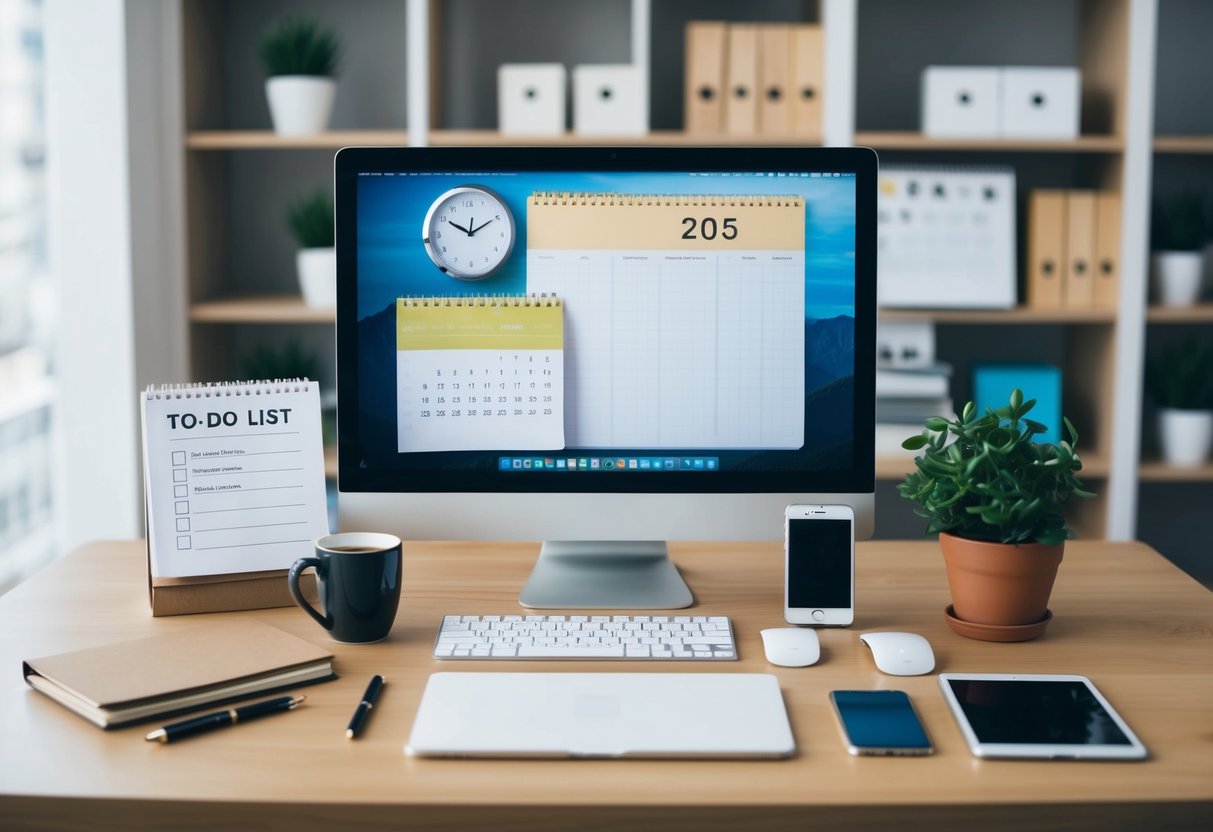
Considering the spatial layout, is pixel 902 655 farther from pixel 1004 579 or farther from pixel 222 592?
pixel 222 592

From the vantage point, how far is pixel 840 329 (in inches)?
50.0

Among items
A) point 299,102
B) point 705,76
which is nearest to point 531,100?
point 705,76

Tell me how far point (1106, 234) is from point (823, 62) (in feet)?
2.54

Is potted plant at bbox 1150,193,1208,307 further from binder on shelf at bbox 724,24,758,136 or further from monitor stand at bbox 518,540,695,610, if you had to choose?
monitor stand at bbox 518,540,695,610

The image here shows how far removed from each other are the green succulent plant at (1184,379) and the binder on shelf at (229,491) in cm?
229

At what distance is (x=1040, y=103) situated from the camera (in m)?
2.71

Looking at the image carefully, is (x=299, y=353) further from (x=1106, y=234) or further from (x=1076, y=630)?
(x=1076, y=630)

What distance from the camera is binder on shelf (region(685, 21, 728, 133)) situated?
271cm

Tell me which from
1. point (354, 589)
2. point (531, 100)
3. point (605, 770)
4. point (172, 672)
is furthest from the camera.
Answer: point (531, 100)

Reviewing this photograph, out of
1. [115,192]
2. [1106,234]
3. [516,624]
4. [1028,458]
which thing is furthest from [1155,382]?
[115,192]

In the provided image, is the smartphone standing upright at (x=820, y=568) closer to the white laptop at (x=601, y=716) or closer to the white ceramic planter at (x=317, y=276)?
the white laptop at (x=601, y=716)

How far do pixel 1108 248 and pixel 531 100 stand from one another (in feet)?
4.56

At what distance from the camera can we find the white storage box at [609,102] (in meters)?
2.71

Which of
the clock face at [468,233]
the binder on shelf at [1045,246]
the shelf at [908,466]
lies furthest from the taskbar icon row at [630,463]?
the binder on shelf at [1045,246]
